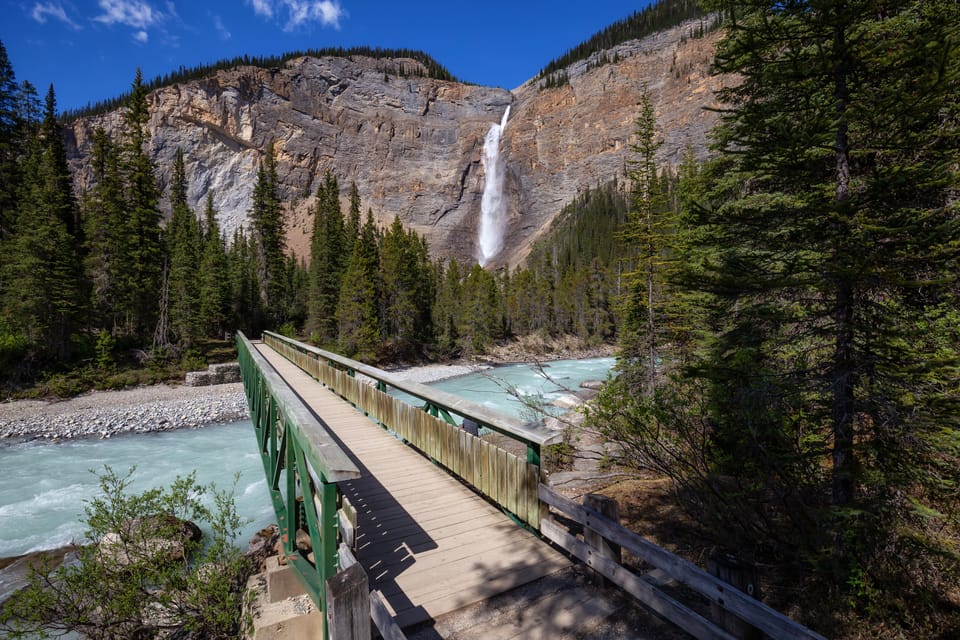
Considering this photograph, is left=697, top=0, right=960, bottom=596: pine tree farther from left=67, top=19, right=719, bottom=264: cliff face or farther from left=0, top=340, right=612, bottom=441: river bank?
left=67, top=19, right=719, bottom=264: cliff face

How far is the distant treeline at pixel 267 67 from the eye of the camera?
102 m

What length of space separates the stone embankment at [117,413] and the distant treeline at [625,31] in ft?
395

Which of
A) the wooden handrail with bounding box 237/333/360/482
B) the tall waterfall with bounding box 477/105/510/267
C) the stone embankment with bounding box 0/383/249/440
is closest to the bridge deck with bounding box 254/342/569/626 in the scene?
the wooden handrail with bounding box 237/333/360/482

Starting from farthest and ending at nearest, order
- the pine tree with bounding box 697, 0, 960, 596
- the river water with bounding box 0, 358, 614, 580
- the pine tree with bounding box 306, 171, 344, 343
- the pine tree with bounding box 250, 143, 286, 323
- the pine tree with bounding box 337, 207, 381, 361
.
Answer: the pine tree with bounding box 250, 143, 286, 323, the pine tree with bounding box 306, 171, 344, 343, the pine tree with bounding box 337, 207, 381, 361, the river water with bounding box 0, 358, 614, 580, the pine tree with bounding box 697, 0, 960, 596

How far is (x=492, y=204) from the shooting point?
11006 centimetres

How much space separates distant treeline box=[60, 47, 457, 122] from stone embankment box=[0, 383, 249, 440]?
110 meters

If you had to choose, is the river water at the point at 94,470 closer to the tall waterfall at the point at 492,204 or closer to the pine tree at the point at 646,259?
the pine tree at the point at 646,259

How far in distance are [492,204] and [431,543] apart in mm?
111043

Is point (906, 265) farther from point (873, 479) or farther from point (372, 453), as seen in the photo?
point (372, 453)

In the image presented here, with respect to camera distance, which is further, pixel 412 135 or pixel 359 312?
pixel 412 135

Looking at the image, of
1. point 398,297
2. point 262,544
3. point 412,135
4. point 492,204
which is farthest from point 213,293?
point 412,135

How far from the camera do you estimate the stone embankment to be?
A: 16.1 m

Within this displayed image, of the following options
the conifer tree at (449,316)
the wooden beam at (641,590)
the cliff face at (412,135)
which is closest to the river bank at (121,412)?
the wooden beam at (641,590)

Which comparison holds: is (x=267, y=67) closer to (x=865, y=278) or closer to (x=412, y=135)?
(x=412, y=135)
